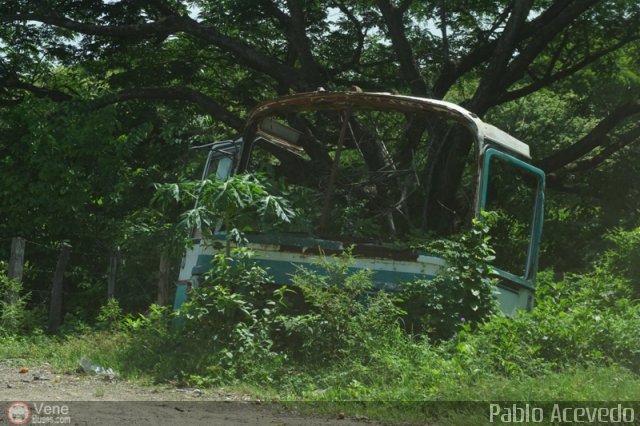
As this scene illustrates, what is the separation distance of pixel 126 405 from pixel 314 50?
1247 centimetres

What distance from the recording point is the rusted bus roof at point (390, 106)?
9586 mm

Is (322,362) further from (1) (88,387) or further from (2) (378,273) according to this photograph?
(1) (88,387)

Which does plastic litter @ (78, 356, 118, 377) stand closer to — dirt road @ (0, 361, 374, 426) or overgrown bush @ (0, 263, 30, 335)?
dirt road @ (0, 361, 374, 426)

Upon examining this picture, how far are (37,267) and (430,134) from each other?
24.1 feet

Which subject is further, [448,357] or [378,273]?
[378,273]

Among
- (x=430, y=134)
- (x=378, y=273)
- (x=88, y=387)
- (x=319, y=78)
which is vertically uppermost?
(x=319, y=78)

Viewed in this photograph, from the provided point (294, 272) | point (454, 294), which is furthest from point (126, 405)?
point (454, 294)

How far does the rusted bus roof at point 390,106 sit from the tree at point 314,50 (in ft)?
16.7

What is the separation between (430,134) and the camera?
12242 millimetres

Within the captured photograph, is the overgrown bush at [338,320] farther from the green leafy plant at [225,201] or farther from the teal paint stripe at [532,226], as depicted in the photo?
the teal paint stripe at [532,226]

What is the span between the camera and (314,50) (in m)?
18.1

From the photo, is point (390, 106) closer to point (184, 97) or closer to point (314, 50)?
point (184, 97)

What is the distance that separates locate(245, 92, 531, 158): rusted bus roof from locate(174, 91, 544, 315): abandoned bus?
12 millimetres

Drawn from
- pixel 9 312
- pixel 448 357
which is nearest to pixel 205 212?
pixel 448 357
